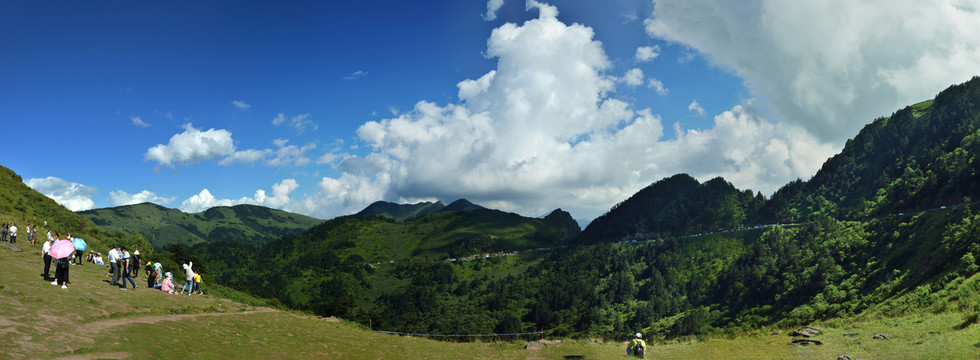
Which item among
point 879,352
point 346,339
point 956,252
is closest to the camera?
point 879,352

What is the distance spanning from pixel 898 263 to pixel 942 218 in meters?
11.6

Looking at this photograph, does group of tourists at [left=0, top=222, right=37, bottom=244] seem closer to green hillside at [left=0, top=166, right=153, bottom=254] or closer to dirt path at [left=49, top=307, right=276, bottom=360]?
green hillside at [left=0, top=166, right=153, bottom=254]

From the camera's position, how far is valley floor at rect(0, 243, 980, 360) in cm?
2355

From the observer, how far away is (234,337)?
1237 inches

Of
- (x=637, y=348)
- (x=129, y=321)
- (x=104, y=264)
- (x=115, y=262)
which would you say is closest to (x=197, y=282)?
(x=104, y=264)

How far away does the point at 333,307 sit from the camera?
12631 centimetres

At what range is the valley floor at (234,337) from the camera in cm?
2355

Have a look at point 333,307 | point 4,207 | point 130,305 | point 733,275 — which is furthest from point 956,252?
point 4,207

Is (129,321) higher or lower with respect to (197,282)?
lower

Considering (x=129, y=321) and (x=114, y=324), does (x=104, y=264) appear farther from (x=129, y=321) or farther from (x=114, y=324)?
(x=114, y=324)

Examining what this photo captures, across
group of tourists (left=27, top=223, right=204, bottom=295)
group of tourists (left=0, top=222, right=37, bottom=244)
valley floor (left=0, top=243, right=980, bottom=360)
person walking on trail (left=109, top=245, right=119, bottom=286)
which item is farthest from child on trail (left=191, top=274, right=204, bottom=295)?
group of tourists (left=0, top=222, right=37, bottom=244)

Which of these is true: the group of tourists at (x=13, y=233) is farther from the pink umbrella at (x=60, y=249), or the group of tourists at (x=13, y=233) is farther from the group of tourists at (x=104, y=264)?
the pink umbrella at (x=60, y=249)

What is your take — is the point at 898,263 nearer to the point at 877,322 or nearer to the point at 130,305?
the point at 877,322

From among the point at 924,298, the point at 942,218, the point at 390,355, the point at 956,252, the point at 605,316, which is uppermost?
the point at 942,218
